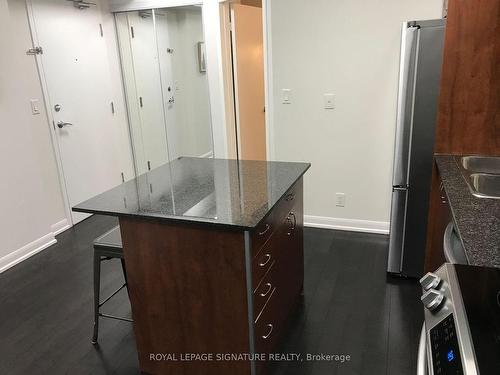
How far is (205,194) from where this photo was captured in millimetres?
1911

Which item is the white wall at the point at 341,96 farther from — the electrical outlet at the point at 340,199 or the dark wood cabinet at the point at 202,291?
the dark wood cabinet at the point at 202,291

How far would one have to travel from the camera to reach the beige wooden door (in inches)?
166

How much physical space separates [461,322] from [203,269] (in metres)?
1.09

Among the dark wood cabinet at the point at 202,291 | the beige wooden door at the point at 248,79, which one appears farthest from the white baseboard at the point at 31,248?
the beige wooden door at the point at 248,79

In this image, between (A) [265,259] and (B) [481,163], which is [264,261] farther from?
(B) [481,163]

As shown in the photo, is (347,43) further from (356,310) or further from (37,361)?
(37,361)

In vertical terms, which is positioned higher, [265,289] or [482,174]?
[482,174]

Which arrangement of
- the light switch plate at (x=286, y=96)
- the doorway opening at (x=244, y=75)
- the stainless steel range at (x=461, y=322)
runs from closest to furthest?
the stainless steel range at (x=461, y=322) < the light switch plate at (x=286, y=96) < the doorway opening at (x=244, y=75)

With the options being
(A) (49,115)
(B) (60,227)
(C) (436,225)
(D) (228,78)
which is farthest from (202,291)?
(D) (228,78)

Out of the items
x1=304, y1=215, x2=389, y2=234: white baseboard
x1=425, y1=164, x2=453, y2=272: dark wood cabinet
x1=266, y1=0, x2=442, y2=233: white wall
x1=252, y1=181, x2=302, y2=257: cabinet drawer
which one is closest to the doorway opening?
x1=266, y1=0, x2=442, y2=233: white wall

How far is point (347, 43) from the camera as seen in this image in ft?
10.5

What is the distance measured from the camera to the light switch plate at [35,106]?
11.2 feet

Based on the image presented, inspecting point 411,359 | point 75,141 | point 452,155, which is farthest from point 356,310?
point 75,141

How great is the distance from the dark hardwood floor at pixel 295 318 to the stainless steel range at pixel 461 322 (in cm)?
119
